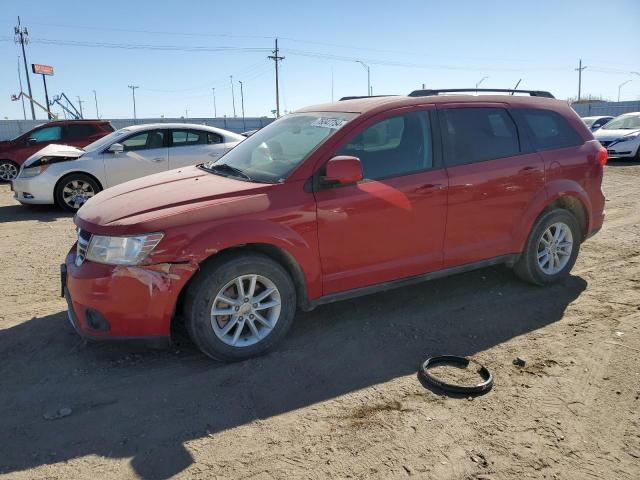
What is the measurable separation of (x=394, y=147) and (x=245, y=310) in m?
1.78

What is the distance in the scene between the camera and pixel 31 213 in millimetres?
9547

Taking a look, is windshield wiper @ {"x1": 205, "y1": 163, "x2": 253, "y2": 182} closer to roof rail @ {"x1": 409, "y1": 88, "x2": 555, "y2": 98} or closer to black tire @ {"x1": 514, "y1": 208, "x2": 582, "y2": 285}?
roof rail @ {"x1": 409, "y1": 88, "x2": 555, "y2": 98}

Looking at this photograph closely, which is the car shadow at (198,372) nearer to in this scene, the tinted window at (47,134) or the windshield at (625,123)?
the tinted window at (47,134)

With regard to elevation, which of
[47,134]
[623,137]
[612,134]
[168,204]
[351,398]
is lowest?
[351,398]

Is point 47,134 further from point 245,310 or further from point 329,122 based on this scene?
point 245,310

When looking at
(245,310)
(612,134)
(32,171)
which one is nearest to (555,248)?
(245,310)

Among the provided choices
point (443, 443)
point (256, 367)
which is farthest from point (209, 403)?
point (443, 443)

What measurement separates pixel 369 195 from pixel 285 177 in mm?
657

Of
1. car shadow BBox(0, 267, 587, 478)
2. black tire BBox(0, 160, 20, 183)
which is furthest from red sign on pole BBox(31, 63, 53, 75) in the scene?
car shadow BBox(0, 267, 587, 478)

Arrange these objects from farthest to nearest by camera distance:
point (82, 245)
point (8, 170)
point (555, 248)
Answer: point (8, 170), point (555, 248), point (82, 245)

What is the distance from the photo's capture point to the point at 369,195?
3920 millimetres

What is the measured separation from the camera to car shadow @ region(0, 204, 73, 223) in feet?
29.5

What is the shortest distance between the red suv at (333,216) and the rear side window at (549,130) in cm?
1

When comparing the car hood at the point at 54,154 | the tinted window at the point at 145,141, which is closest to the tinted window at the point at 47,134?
the car hood at the point at 54,154
